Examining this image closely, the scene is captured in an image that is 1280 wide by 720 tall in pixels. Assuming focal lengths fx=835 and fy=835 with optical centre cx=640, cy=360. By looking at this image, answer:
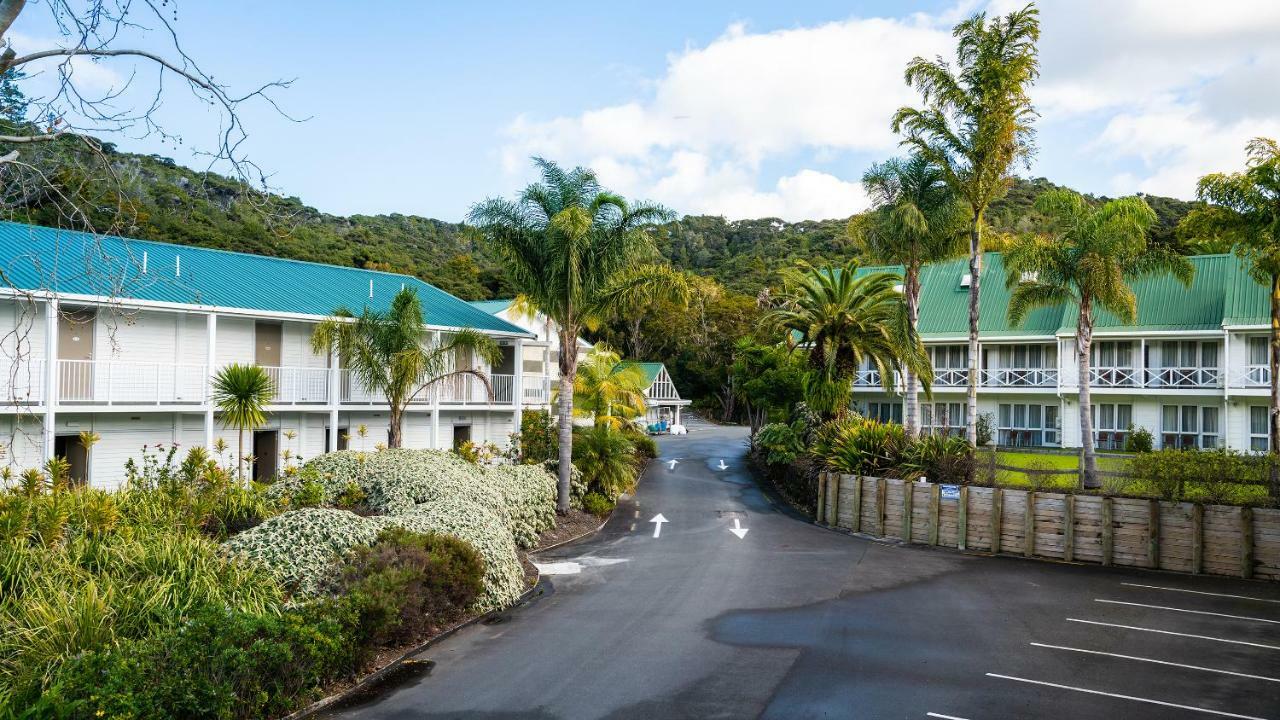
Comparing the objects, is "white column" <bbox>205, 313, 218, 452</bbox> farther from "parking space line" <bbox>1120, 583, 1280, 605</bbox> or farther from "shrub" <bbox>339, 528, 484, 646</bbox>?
"parking space line" <bbox>1120, 583, 1280, 605</bbox>

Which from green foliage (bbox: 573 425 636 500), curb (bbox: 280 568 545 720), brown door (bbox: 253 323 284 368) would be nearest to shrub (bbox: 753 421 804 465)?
green foliage (bbox: 573 425 636 500)

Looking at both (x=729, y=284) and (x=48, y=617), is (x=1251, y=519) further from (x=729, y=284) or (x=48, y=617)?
(x=729, y=284)

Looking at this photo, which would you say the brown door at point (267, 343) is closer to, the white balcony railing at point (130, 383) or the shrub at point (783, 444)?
the white balcony railing at point (130, 383)

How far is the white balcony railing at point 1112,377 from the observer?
3559 centimetres

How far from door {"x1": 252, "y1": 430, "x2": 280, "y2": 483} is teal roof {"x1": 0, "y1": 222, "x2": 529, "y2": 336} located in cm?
426

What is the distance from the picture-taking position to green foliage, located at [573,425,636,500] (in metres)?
25.7

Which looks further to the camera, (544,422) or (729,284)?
(729,284)

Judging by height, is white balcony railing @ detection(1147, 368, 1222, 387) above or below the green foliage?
above

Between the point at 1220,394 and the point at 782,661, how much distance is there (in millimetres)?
31169

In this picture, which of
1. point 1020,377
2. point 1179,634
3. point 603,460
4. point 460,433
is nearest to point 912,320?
point 603,460

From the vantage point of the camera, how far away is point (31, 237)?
2145 cm

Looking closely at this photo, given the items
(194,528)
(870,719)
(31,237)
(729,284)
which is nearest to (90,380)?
(31,237)

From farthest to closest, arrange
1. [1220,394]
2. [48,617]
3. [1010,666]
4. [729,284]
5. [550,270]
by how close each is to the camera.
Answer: [729,284] → [1220,394] → [550,270] → [1010,666] → [48,617]

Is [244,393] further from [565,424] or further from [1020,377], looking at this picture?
[1020,377]
